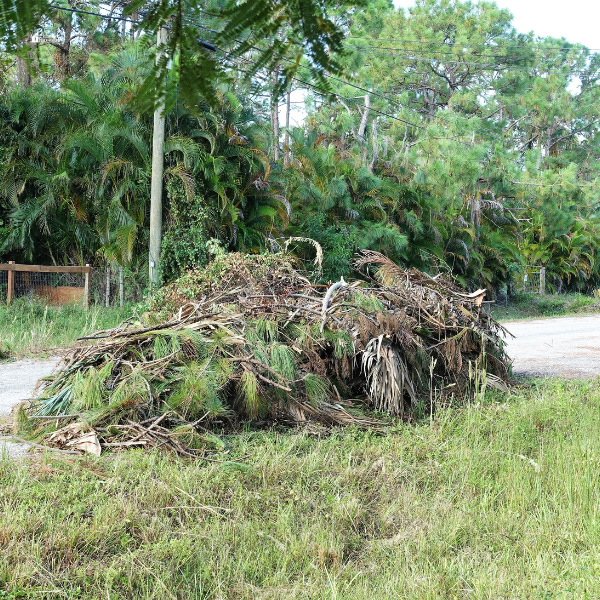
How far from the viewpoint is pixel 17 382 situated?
7012mm

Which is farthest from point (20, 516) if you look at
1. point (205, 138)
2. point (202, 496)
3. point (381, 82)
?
point (381, 82)

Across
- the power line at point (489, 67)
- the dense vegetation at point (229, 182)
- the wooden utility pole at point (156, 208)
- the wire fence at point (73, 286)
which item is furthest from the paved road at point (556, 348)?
the power line at point (489, 67)

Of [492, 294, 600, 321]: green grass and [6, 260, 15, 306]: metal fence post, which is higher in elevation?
[6, 260, 15, 306]: metal fence post

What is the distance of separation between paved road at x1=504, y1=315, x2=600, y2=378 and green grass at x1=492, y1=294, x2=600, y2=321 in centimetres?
420

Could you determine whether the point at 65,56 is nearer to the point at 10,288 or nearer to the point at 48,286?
the point at 48,286

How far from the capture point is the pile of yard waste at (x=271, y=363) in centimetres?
471

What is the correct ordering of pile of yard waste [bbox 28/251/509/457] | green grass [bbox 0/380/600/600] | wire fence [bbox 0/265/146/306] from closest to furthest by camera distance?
green grass [bbox 0/380/600/600] → pile of yard waste [bbox 28/251/509/457] → wire fence [bbox 0/265/146/306]

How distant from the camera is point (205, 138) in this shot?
45.4 ft

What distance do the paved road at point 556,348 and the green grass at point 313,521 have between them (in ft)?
13.2

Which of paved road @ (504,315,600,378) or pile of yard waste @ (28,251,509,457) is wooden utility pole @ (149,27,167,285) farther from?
paved road @ (504,315,600,378)

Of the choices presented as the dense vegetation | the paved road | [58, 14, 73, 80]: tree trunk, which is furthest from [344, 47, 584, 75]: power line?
the paved road

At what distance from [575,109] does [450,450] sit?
32.6 metres

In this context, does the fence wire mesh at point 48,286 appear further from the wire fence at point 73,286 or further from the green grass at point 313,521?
the green grass at point 313,521

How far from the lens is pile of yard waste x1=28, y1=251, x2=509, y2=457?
185 inches
